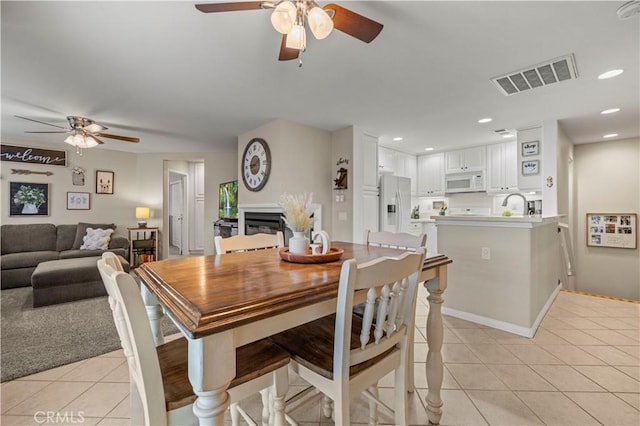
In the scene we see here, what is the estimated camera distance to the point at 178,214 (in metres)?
7.59

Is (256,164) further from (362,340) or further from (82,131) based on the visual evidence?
(362,340)

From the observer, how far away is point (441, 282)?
4.66 feet

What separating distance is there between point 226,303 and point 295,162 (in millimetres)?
3189

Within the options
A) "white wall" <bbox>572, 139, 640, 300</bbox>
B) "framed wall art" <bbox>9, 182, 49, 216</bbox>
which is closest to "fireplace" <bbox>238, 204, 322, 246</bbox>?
"framed wall art" <bbox>9, 182, 49, 216</bbox>

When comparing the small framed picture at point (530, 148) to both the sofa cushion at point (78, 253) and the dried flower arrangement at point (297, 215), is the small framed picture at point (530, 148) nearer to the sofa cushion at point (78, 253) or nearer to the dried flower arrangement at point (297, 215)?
the dried flower arrangement at point (297, 215)

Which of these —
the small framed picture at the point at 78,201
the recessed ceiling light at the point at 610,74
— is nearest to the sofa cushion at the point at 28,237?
the small framed picture at the point at 78,201

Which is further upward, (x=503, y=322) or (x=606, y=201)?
(x=606, y=201)

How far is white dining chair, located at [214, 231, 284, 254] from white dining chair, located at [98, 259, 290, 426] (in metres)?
0.73

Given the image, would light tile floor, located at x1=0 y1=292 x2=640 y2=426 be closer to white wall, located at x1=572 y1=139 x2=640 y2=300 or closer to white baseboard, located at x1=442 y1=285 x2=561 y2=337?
white baseboard, located at x1=442 y1=285 x2=561 y2=337

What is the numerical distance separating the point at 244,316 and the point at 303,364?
0.45 metres

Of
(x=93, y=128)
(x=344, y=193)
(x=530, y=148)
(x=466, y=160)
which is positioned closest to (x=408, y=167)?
(x=466, y=160)

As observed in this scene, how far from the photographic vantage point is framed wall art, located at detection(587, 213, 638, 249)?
447cm

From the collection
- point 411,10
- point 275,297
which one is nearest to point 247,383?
point 275,297

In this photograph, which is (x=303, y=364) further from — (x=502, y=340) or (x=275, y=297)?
(x=502, y=340)
